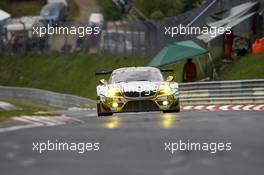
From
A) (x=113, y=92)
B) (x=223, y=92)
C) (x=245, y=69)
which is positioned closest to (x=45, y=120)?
(x=113, y=92)

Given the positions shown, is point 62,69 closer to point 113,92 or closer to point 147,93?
point 113,92

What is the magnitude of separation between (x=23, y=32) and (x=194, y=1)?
29923 millimetres

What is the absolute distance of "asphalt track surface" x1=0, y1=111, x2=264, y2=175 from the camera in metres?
8.77

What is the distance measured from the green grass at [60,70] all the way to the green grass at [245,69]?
30.5 feet

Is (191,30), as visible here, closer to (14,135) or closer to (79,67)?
(79,67)

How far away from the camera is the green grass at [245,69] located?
107ft

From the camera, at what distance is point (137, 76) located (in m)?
19.5

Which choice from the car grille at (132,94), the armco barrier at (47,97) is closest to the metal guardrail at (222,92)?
the armco barrier at (47,97)

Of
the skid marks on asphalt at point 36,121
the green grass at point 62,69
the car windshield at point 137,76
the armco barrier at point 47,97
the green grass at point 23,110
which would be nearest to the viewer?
the skid marks on asphalt at point 36,121

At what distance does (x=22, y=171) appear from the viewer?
A: 28.6ft

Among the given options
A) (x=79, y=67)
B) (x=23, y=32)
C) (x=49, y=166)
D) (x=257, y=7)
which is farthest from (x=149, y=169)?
(x=23, y=32)

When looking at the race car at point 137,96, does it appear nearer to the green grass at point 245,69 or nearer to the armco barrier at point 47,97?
the green grass at point 245,69

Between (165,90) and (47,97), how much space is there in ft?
61.6

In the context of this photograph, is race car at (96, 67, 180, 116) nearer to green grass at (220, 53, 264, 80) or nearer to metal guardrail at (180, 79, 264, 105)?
metal guardrail at (180, 79, 264, 105)
